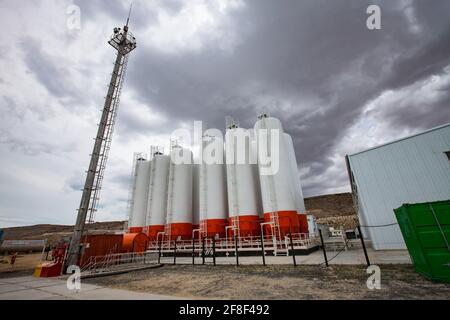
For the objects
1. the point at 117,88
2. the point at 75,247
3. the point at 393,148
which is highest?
the point at 117,88

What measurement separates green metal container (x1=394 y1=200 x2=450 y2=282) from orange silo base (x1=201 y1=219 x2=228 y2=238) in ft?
63.1

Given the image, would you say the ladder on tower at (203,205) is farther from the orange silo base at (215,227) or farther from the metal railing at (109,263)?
the metal railing at (109,263)

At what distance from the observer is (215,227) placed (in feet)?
81.8

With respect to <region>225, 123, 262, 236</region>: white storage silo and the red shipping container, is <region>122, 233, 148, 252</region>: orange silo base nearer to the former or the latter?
the red shipping container

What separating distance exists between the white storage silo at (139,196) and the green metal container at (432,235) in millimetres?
33480

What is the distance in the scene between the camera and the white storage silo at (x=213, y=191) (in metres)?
25.1

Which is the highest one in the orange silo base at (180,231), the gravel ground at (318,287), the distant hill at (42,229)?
the distant hill at (42,229)

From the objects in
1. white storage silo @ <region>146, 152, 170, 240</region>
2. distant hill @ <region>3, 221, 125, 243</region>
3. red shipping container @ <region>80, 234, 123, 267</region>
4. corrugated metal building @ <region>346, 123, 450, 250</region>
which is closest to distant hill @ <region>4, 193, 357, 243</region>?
distant hill @ <region>3, 221, 125, 243</region>

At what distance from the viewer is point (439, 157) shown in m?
14.5

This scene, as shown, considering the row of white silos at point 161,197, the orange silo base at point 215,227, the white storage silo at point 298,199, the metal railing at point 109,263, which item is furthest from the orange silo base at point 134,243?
the white storage silo at point 298,199

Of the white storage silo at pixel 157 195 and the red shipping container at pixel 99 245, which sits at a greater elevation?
the white storage silo at pixel 157 195

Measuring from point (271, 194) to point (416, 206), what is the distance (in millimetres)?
14273

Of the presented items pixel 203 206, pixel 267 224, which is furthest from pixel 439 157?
pixel 203 206

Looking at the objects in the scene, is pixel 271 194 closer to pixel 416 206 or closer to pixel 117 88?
pixel 416 206
